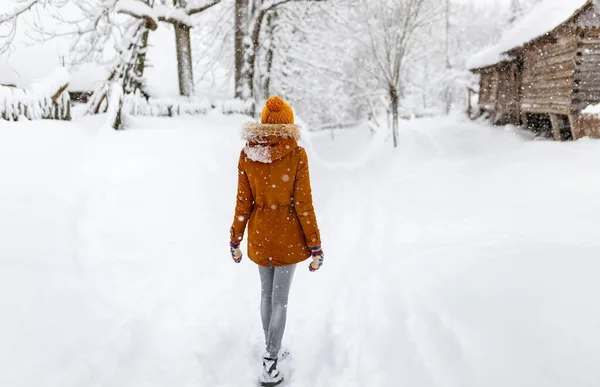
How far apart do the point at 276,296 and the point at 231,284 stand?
205cm

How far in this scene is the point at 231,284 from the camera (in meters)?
5.05

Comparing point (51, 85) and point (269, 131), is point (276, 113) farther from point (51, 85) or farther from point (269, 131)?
point (51, 85)

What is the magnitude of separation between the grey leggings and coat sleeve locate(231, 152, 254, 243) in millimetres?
342

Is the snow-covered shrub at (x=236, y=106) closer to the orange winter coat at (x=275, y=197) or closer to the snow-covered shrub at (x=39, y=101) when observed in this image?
the snow-covered shrub at (x=39, y=101)

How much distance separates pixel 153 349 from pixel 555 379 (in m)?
3.02

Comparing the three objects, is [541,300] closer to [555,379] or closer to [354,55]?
[555,379]

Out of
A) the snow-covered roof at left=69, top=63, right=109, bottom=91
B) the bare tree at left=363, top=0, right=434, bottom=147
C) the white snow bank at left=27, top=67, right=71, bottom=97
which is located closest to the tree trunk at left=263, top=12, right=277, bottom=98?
the bare tree at left=363, top=0, right=434, bottom=147

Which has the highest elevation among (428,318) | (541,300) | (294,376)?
(541,300)

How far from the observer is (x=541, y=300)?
3.18 metres

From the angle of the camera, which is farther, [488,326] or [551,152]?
[551,152]

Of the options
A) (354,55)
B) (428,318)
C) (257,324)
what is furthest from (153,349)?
(354,55)

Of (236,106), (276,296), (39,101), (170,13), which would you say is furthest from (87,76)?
(276,296)

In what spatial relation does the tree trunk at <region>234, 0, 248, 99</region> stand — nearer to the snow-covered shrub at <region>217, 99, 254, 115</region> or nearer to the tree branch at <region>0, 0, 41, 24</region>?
the snow-covered shrub at <region>217, 99, 254, 115</region>

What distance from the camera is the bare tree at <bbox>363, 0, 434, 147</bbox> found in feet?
53.1
